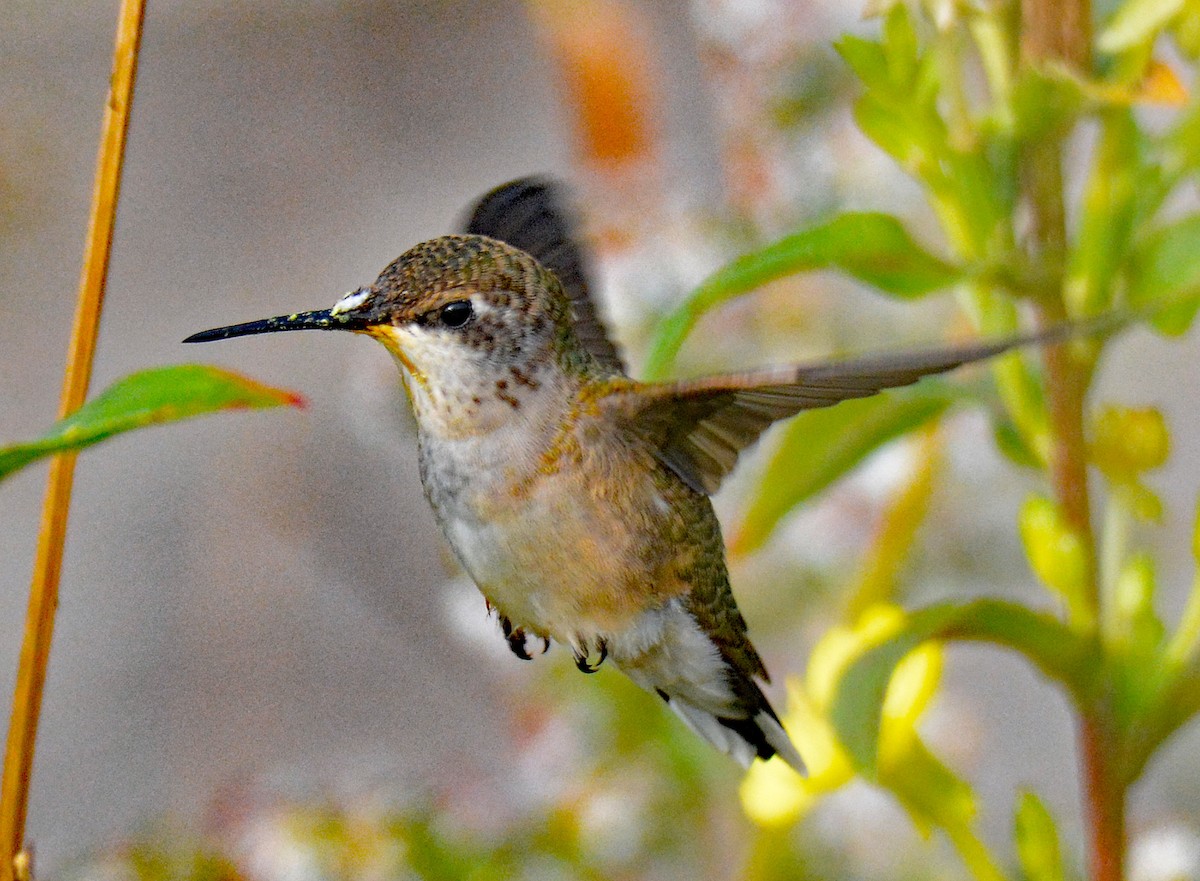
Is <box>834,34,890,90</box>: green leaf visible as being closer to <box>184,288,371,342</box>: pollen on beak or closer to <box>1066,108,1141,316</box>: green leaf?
<box>1066,108,1141,316</box>: green leaf

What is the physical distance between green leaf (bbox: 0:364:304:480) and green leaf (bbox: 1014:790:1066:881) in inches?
18.3

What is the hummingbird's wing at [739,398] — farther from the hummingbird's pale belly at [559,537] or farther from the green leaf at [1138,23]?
the green leaf at [1138,23]

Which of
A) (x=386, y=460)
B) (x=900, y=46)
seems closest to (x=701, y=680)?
(x=900, y=46)

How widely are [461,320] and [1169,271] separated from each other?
353 mm

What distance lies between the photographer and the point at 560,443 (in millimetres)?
469

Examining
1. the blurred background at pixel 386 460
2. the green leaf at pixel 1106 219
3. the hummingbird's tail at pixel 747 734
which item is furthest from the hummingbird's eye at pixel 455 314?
the blurred background at pixel 386 460

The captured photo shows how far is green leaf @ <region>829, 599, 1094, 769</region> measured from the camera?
0.53 m

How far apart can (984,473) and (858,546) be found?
0.59ft

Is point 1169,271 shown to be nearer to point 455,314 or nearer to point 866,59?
point 866,59

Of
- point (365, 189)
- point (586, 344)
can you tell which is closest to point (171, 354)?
point (365, 189)

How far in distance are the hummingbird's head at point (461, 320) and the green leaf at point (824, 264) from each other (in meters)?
0.06

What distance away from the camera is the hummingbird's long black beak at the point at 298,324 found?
36 centimetres

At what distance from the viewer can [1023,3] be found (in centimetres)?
60

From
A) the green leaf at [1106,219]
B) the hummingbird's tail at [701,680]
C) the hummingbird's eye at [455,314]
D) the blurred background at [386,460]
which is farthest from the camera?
the blurred background at [386,460]
